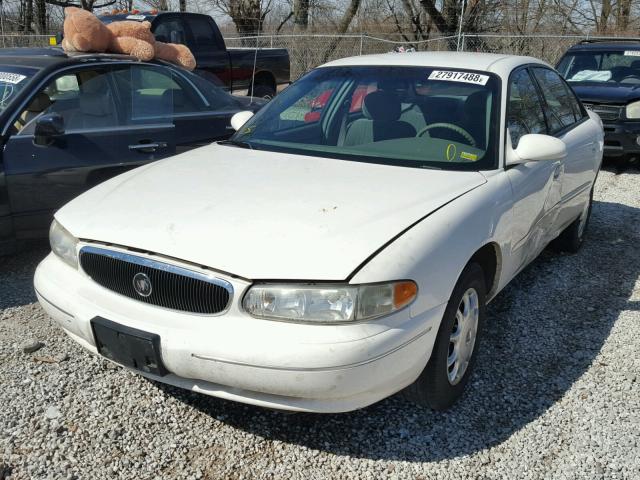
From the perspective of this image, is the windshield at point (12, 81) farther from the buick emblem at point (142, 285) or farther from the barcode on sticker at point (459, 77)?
the barcode on sticker at point (459, 77)

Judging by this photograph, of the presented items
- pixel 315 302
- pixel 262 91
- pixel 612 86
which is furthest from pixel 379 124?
pixel 262 91

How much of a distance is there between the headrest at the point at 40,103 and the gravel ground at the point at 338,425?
1.49 m

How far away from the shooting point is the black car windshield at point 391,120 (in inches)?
133

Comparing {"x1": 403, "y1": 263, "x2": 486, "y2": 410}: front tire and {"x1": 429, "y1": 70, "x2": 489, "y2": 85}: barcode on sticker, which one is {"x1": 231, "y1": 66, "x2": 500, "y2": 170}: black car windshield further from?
{"x1": 403, "y1": 263, "x2": 486, "y2": 410}: front tire

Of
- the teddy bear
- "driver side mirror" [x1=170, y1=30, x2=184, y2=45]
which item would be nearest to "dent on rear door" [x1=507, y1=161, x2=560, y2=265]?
the teddy bear

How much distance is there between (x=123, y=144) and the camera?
474 centimetres

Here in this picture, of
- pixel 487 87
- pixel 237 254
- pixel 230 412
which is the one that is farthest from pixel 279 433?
pixel 487 87

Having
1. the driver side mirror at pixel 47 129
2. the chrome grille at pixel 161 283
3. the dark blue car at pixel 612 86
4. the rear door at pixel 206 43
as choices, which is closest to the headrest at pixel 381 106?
the chrome grille at pixel 161 283

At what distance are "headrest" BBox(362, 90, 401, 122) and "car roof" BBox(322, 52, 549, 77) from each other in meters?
0.27

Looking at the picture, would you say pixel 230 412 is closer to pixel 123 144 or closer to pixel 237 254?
pixel 237 254

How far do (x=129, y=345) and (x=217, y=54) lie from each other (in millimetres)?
9073

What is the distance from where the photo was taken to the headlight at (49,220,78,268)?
2.83 meters

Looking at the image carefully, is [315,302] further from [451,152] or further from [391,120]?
[391,120]

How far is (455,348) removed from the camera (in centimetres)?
294
